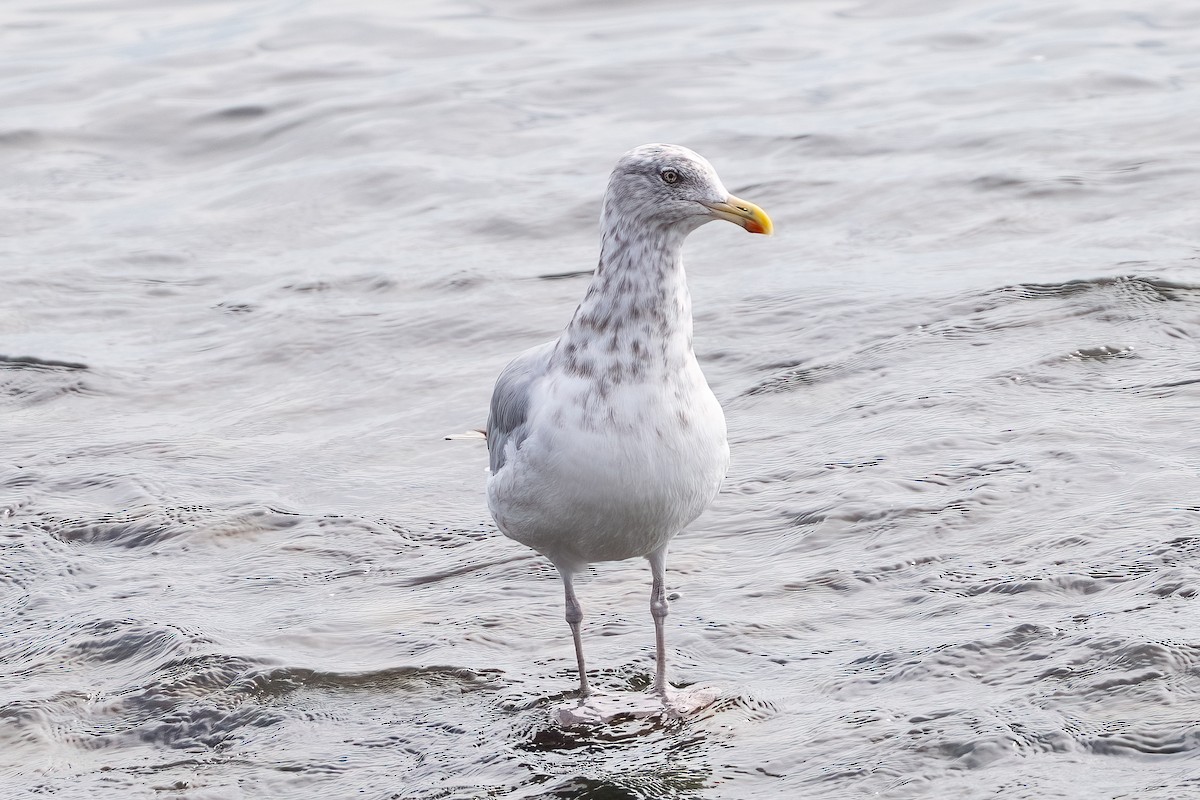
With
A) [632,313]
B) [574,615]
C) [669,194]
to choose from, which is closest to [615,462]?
[632,313]

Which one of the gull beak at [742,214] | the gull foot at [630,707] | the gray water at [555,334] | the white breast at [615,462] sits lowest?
the gull foot at [630,707]

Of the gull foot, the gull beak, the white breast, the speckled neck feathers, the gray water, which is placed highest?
the gull beak

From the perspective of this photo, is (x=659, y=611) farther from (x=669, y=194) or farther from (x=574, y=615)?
(x=669, y=194)

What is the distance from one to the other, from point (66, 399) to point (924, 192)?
6294mm

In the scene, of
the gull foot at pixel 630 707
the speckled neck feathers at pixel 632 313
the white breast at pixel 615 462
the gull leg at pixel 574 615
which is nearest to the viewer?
the white breast at pixel 615 462

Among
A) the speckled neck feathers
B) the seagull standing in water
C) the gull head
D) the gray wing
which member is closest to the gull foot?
the seagull standing in water

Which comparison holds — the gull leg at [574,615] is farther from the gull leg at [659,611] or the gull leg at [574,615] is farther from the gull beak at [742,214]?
the gull beak at [742,214]

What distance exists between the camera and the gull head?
5.34m

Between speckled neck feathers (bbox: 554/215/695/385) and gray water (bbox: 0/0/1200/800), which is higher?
speckled neck feathers (bbox: 554/215/695/385)

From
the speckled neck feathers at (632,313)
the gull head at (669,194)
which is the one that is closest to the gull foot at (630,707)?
the speckled neck feathers at (632,313)

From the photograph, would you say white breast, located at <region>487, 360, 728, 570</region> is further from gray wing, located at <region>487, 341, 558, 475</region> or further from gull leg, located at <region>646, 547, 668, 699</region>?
gull leg, located at <region>646, 547, 668, 699</region>

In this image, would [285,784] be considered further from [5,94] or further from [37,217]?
[5,94]

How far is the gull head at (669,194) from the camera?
5.34 m

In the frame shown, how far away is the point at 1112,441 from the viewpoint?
7.23 metres
